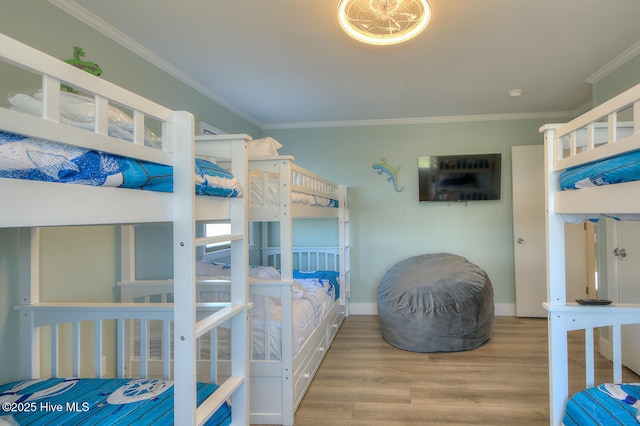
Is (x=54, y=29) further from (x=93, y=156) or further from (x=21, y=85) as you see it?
(x=93, y=156)

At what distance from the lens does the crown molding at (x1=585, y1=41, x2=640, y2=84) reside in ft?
8.51

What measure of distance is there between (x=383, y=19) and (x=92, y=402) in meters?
2.09

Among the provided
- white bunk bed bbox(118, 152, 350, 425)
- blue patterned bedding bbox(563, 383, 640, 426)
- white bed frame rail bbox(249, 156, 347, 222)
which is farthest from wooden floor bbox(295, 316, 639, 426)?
white bed frame rail bbox(249, 156, 347, 222)

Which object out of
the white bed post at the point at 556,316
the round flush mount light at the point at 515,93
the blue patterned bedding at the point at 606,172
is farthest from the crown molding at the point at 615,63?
the blue patterned bedding at the point at 606,172

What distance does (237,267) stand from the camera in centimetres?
158

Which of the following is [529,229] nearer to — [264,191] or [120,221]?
[264,191]

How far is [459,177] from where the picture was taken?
4277mm

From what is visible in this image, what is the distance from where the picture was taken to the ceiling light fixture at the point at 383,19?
5.71 feet

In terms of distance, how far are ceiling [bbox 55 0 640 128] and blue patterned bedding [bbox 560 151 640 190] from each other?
1.15 meters

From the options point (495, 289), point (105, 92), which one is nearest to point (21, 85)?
point (105, 92)

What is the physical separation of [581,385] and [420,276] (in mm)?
1430

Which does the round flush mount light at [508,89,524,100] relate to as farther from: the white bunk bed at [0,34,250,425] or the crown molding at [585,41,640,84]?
the white bunk bed at [0,34,250,425]

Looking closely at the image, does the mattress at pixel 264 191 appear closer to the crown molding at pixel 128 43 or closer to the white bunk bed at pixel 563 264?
the crown molding at pixel 128 43

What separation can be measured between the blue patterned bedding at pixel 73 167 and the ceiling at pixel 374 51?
1.41 meters
